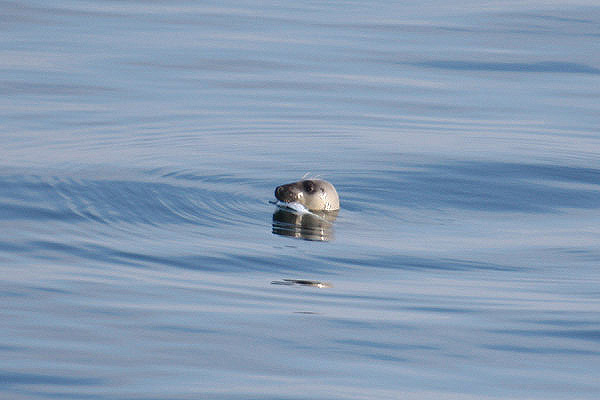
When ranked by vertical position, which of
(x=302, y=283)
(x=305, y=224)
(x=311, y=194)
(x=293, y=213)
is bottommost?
(x=302, y=283)

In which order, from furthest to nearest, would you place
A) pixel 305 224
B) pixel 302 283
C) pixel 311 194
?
1. pixel 311 194
2. pixel 305 224
3. pixel 302 283

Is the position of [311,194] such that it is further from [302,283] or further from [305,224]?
[302,283]

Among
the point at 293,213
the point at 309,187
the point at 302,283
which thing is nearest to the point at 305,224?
the point at 293,213

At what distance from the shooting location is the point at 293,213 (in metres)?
11.8

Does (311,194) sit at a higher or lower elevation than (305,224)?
higher

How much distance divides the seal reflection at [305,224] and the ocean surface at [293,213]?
52 mm

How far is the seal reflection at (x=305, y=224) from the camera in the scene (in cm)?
1098

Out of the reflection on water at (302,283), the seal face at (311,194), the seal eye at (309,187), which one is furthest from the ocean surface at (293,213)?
the seal eye at (309,187)

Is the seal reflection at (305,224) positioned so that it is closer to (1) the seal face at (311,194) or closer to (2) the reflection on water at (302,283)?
(1) the seal face at (311,194)

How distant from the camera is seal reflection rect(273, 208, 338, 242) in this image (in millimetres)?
10977

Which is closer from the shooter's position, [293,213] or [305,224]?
[305,224]

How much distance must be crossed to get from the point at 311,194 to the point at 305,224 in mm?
380

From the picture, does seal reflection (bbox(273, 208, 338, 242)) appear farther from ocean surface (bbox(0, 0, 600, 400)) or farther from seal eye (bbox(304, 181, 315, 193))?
seal eye (bbox(304, 181, 315, 193))

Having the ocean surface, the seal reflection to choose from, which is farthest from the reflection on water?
the seal reflection
